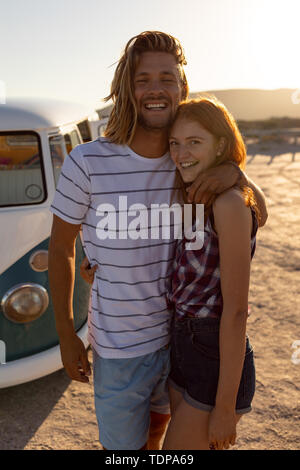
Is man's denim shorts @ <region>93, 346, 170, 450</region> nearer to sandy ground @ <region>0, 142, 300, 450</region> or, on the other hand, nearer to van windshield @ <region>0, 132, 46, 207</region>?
sandy ground @ <region>0, 142, 300, 450</region>

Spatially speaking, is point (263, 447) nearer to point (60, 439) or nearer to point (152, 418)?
point (152, 418)

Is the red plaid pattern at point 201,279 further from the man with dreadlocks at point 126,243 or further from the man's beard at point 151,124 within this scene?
the man's beard at point 151,124

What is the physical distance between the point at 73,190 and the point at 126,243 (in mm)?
274

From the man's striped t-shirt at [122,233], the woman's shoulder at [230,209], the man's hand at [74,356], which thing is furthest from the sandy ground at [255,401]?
the woman's shoulder at [230,209]

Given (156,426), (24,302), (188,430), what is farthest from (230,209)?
(24,302)

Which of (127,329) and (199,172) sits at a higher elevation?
(199,172)

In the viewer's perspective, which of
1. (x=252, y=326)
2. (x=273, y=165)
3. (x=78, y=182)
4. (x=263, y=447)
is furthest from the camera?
(x=273, y=165)

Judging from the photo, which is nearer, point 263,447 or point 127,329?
point 127,329

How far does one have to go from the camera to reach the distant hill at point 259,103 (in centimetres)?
6246

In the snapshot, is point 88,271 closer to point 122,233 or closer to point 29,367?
point 122,233

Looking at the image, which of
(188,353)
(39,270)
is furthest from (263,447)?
(39,270)

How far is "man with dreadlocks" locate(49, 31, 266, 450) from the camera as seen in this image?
1634mm

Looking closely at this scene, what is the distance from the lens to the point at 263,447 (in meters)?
2.58

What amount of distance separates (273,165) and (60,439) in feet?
39.8
